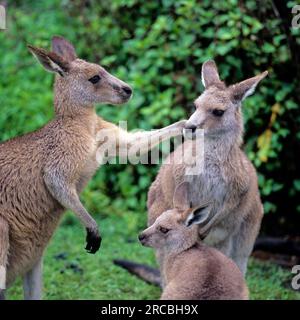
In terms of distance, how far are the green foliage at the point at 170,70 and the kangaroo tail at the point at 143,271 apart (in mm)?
1723

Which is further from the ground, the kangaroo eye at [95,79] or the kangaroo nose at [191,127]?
the kangaroo eye at [95,79]

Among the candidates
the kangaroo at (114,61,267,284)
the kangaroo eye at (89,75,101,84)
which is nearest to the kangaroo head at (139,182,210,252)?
the kangaroo at (114,61,267,284)

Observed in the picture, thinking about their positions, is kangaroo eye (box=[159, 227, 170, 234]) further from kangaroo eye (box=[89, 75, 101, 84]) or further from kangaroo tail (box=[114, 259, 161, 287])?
kangaroo tail (box=[114, 259, 161, 287])

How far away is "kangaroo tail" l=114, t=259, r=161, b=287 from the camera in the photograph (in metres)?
7.41

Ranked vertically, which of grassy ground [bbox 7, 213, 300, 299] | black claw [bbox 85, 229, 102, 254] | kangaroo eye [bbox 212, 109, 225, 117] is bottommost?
grassy ground [bbox 7, 213, 300, 299]

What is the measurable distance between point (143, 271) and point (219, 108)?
1.98 meters

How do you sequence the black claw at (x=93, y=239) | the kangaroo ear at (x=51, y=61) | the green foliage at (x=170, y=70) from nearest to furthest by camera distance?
1. the kangaroo ear at (x=51, y=61)
2. the black claw at (x=93, y=239)
3. the green foliage at (x=170, y=70)

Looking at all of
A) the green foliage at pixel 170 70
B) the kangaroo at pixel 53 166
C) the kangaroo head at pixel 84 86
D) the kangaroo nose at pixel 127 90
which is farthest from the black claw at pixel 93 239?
the green foliage at pixel 170 70

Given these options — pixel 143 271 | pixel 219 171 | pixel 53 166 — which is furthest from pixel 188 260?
pixel 143 271

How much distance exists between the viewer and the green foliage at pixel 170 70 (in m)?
8.59

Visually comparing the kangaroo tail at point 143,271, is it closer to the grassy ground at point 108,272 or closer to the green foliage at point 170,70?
the grassy ground at point 108,272

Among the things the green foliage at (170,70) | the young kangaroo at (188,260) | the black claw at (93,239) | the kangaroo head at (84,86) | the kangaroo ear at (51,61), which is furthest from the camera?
the green foliage at (170,70)

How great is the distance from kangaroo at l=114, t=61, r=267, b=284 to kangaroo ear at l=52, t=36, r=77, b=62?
3.37 feet

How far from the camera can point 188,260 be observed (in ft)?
18.7
